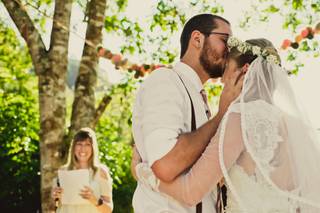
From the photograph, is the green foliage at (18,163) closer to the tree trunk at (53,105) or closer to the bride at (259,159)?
the tree trunk at (53,105)

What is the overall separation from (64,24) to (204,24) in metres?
5.13

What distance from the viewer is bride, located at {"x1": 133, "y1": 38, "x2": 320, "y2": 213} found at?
2.62 m

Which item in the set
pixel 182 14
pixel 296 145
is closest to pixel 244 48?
pixel 296 145

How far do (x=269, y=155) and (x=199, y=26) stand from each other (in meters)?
0.84

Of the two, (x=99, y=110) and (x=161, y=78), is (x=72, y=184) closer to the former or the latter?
(x=99, y=110)

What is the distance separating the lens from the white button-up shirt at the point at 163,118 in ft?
8.68

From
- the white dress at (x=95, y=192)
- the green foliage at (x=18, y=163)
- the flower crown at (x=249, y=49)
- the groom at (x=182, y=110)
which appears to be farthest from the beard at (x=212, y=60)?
the green foliage at (x=18, y=163)

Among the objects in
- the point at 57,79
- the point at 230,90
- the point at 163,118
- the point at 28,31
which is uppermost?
the point at 28,31

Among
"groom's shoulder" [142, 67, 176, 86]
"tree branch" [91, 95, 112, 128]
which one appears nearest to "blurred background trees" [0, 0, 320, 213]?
"tree branch" [91, 95, 112, 128]

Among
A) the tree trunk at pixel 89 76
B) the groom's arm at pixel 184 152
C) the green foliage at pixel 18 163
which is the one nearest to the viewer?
the groom's arm at pixel 184 152

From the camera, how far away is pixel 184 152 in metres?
2.62

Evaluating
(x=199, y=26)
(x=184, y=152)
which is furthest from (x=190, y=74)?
(x=184, y=152)

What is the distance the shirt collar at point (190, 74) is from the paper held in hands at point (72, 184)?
12.1ft

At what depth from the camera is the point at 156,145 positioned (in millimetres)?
2633
